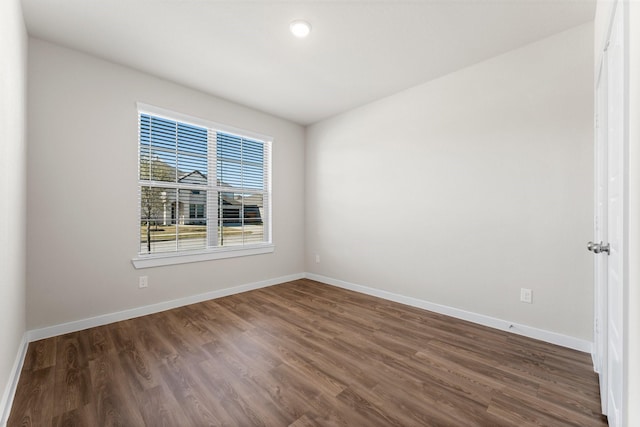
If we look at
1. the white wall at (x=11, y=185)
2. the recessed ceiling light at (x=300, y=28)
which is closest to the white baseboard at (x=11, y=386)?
the white wall at (x=11, y=185)

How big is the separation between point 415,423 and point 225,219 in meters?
3.08

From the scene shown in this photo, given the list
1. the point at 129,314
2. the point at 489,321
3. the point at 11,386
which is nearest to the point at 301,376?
the point at 11,386

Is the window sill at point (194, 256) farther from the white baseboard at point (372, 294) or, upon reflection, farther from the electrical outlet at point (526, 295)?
the electrical outlet at point (526, 295)

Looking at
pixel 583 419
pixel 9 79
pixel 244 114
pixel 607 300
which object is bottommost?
pixel 583 419

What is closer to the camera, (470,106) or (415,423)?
(415,423)

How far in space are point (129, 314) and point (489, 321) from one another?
11.8 feet

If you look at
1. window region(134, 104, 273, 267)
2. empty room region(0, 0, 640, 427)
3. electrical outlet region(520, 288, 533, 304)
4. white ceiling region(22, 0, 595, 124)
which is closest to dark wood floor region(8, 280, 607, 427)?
empty room region(0, 0, 640, 427)

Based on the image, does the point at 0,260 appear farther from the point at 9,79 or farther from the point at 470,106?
the point at 470,106

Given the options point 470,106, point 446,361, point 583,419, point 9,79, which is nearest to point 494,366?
point 446,361

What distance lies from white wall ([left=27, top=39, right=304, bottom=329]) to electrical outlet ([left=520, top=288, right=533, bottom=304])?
3.46 metres

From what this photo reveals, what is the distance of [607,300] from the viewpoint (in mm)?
1462

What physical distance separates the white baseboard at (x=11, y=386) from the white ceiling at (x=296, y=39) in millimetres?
2518

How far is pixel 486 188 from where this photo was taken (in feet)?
8.80

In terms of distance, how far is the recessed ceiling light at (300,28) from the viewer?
7.16ft
